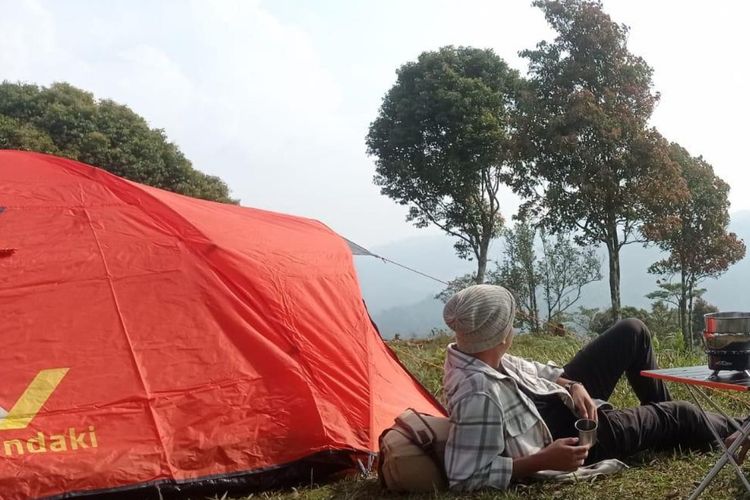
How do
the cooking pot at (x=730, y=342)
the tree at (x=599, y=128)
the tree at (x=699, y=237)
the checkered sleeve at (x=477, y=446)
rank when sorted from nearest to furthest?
the cooking pot at (x=730, y=342)
the checkered sleeve at (x=477, y=446)
the tree at (x=599, y=128)
the tree at (x=699, y=237)

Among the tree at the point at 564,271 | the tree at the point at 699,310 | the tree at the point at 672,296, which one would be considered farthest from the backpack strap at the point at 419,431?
the tree at the point at 699,310

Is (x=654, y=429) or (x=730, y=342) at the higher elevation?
(x=730, y=342)

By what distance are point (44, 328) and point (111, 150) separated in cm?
1459

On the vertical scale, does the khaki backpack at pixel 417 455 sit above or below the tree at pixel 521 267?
below

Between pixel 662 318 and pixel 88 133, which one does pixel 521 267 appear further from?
pixel 88 133

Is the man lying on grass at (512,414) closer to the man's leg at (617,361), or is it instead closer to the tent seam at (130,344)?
the man's leg at (617,361)

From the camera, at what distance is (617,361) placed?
3.21m

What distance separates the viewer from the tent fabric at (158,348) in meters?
3.04

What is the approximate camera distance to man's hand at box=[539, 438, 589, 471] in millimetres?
2567

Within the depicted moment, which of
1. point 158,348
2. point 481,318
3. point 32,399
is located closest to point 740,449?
point 481,318

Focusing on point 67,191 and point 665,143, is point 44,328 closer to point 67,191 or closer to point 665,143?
point 67,191

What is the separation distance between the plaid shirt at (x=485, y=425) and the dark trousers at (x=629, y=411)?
0.25 metres

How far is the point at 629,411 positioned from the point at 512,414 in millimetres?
735

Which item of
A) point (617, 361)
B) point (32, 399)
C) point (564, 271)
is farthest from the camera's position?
point (564, 271)
